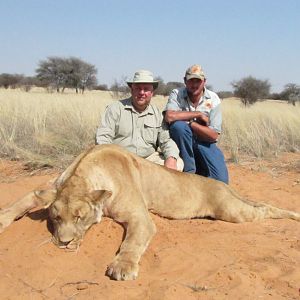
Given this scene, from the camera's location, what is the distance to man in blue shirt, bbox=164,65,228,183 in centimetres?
675

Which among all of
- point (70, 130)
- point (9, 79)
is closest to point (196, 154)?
point (70, 130)

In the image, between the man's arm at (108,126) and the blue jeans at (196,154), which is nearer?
the man's arm at (108,126)

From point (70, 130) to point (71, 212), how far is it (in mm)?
7226

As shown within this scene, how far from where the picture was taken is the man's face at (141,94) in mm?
6184

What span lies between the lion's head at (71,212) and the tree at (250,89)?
29.5m

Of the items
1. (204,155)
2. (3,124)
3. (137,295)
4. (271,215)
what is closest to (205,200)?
(271,215)

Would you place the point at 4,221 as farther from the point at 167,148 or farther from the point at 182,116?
the point at 182,116

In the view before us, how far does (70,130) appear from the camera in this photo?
36.1 feet

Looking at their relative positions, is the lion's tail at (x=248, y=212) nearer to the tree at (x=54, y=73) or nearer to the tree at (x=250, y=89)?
the tree at (x=250, y=89)

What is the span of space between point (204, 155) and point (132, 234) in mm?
3031

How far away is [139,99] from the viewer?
6266 millimetres

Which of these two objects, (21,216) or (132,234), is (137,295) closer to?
(132,234)

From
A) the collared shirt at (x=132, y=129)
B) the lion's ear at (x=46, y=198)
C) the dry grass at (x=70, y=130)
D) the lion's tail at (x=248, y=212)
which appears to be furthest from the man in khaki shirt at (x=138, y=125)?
the dry grass at (x=70, y=130)

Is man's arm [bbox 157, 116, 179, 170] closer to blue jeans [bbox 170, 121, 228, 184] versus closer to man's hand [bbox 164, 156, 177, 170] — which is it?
man's hand [bbox 164, 156, 177, 170]
